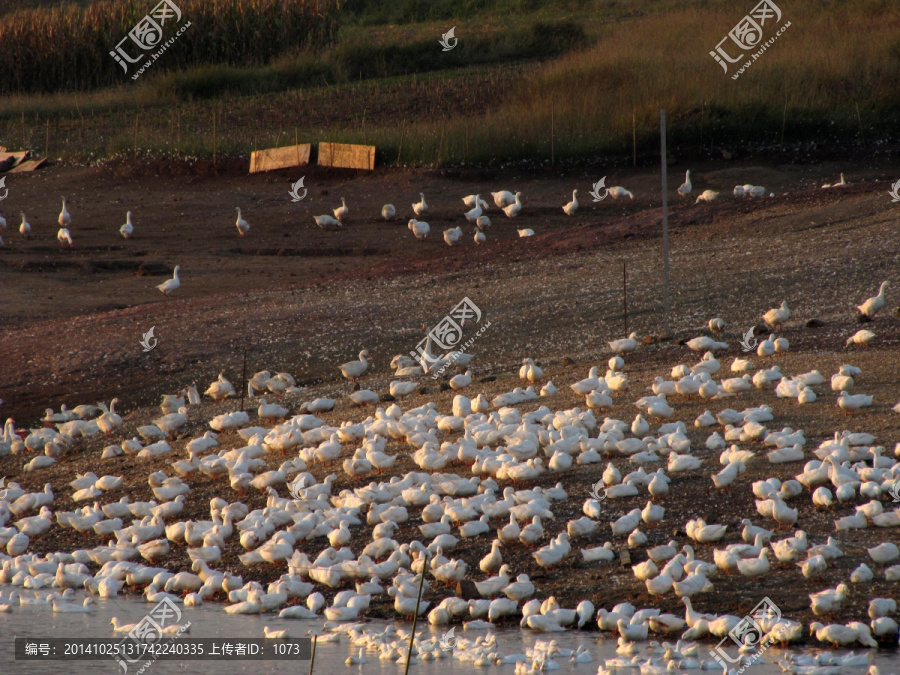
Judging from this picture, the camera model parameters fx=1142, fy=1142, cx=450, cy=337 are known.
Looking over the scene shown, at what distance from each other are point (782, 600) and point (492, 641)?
5.60 ft

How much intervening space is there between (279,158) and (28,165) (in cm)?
677

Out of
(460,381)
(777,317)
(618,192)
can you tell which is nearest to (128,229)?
(618,192)

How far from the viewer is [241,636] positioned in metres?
7.03

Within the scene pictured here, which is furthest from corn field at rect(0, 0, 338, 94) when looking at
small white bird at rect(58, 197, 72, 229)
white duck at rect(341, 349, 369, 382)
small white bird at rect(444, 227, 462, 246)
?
white duck at rect(341, 349, 369, 382)

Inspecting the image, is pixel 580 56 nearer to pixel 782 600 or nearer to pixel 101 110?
pixel 101 110

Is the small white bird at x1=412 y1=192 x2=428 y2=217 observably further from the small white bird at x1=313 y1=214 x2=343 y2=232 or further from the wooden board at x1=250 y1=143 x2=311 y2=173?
the wooden board at x1=250 y1=143 x2=311 y2=173

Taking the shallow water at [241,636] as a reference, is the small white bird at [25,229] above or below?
above

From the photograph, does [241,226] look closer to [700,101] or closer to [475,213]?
[475,213]

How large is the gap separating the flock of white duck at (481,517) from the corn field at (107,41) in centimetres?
2772

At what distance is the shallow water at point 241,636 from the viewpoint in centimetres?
620

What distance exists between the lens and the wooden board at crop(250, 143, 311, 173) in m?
25.1

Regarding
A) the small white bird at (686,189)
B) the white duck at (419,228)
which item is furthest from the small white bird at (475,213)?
the small white bird at (686,189)

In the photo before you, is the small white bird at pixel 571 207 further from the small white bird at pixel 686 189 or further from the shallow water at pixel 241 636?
the shallow water at pixel 241 636

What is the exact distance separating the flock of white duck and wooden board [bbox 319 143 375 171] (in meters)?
14.0
